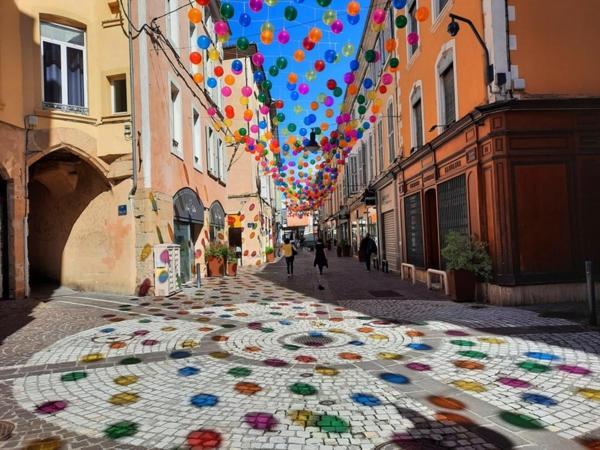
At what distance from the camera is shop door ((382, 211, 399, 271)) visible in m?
16.8

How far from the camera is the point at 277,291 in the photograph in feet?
39.4

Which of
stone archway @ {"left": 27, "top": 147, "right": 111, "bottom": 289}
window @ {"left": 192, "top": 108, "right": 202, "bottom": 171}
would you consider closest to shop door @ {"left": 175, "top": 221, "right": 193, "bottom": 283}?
stone archway @ {"left": 27, "top": 147, "right": 111, "bottom": 289}

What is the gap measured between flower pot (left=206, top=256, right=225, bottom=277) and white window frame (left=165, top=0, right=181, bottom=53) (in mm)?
8061

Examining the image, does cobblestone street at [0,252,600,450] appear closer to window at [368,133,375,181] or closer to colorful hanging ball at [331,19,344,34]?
colorful hanging ball at [331,19,344,34]

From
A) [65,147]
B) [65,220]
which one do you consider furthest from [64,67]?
[65,220]

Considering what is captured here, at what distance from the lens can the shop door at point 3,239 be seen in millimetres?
9523

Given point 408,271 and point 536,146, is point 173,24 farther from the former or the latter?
point 536,146

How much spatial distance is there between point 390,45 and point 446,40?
1448 millimetres

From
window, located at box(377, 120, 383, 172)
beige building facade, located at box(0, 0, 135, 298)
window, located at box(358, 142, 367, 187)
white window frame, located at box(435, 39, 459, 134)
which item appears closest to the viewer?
beige building facade, located at box(0, 0, 135, 298)

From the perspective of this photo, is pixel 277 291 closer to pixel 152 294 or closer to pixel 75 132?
pixel 152 294

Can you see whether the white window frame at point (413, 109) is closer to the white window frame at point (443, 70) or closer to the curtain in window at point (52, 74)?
the white window frame at point (443, 70)

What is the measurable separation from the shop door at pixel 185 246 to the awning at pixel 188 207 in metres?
0.27

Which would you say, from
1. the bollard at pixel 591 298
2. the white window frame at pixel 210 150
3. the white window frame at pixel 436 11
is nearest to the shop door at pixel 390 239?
the white window frame at pixel 436 11

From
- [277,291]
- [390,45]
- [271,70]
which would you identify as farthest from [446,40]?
[277,291]
